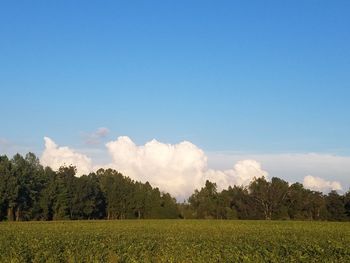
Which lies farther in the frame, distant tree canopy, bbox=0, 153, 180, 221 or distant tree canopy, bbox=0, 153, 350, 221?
distant tree canopy, bbox=0, 153, 350, 221

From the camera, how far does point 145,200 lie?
146 metres

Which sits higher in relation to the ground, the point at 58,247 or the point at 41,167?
the point at 41,167

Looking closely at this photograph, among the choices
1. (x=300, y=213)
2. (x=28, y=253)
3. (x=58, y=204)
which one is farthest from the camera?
(x=300, y=213)

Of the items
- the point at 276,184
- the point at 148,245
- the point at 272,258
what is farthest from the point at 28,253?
the point at 276,184

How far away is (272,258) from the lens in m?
22.1

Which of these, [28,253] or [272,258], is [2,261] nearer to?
[28,253]

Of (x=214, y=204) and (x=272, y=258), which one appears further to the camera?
(x=214, y=204)

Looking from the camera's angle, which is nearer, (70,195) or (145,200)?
(70,195)

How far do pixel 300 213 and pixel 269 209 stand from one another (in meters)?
9.08

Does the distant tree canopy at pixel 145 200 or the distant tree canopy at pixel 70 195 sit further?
the distant tree canopy at pixel 145 200

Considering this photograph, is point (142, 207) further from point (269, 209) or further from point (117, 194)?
point (269, 209)

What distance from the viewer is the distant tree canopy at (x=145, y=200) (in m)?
117

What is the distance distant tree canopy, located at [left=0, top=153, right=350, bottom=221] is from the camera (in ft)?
384

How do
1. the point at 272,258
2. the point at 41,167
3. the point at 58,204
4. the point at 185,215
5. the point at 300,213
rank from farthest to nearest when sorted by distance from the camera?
the point at 185,215 < the point at 300,213 < the point at 41,167 < the point at 58,204 < the point at 272,258
